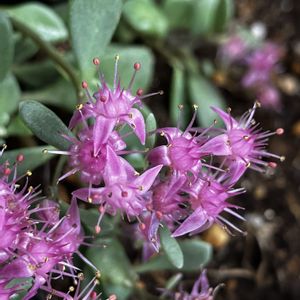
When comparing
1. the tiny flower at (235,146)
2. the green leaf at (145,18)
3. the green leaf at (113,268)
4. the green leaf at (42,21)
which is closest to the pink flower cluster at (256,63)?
the green leaf at (145,18)

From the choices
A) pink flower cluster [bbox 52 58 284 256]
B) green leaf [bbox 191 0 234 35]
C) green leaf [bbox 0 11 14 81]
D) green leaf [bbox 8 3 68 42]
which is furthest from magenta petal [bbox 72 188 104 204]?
green leaf [bbox 191 0 234 35]

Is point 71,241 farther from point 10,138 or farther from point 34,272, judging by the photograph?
point 10,138

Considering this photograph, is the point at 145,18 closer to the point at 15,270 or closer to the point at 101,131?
the point at 101,131

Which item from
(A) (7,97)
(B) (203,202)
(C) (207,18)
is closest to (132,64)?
(A) (7,97)

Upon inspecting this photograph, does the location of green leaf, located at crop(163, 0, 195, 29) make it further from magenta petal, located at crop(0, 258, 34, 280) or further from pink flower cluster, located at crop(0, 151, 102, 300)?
magenta petal, located at crop(0, 258, 34, 280)

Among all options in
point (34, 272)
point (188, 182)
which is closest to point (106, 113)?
point (188, 182)
